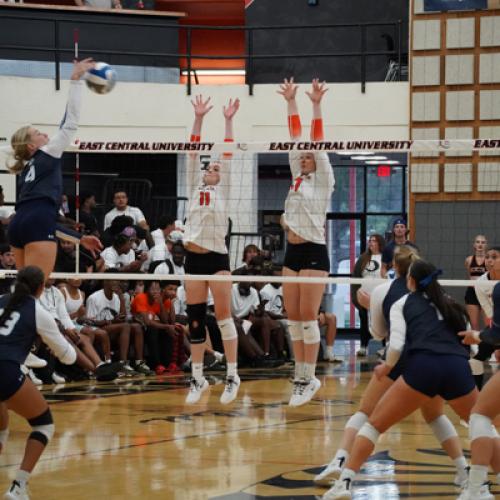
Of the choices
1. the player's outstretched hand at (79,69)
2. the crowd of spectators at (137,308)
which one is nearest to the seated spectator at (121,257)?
the crowd of spectators at (137,308)

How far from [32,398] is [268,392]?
5.47 metres

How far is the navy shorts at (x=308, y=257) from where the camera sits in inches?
371

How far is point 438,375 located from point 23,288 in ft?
7.57

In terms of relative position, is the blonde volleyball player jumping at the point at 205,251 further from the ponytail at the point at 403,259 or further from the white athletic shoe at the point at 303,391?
the ponytail at the point at 403,259

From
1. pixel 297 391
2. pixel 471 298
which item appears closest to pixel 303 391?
pixel 297 391

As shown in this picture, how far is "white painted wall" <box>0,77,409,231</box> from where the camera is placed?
16.6m

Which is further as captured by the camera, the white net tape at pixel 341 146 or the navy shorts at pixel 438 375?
the white net tape at pixel 341 146

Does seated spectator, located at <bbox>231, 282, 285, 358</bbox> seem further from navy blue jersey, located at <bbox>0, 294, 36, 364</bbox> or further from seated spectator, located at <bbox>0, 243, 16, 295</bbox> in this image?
navy blue jersey, located at <bbox>0, 294, 36, 364</bbox>

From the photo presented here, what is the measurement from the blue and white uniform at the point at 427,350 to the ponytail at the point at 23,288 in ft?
6.50

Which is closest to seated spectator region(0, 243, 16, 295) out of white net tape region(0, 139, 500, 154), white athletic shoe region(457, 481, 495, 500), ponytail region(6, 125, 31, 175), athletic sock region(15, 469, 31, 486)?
white net tape region(0, 139, 500, 154)

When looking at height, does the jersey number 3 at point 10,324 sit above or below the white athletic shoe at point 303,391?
above

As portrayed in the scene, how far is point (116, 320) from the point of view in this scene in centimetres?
1305

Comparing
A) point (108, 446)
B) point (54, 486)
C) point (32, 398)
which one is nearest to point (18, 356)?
point (32, 398)

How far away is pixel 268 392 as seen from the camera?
450 inches
